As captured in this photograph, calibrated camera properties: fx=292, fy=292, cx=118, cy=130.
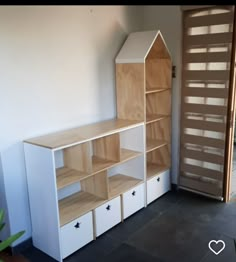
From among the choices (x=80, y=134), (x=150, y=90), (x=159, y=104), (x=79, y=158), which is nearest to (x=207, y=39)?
(x=150, y=90)

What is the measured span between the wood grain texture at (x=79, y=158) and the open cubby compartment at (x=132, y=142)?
21.4 inches

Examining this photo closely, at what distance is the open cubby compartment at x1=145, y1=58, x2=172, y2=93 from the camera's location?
3.38 m

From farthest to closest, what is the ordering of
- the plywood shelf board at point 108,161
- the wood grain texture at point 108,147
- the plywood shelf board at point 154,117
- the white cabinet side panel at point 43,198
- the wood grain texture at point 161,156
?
the wood grain texture at point 161,156 < the plywood shelf board at point 154,117 < the wood grain texture at point 108,147 < the plywood shelf board at point 108,161 < the white cabinet side panel at point 43,198

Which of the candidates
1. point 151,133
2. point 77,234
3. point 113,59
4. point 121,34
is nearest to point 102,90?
point 113,59

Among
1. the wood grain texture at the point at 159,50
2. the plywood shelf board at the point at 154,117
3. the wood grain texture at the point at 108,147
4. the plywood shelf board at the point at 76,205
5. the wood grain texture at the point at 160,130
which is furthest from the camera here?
the wood grain texture at the point at 160,130

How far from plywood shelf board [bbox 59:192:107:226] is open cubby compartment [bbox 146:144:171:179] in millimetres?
933

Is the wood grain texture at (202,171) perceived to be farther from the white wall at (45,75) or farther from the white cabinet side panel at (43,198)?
the white cabinet side panel at (43,198)

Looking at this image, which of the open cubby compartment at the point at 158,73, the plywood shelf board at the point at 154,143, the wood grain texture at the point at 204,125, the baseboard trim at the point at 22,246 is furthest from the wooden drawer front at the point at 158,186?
the baseboard trim at the point at 22,246

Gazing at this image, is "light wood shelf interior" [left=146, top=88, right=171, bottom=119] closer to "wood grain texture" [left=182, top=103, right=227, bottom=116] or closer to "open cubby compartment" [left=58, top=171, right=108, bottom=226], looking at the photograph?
"wood grain texture" [left=182, top=103, right=227, bottom=116]

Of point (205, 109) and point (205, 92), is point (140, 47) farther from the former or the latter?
point (205, 109)

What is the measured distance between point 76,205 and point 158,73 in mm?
1795

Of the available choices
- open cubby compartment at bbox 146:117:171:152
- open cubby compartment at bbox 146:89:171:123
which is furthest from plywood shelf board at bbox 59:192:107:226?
open cubby compartment at bbox 146:89:171:123

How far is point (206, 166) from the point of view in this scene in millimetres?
3439

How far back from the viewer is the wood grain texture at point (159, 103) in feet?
11.3
